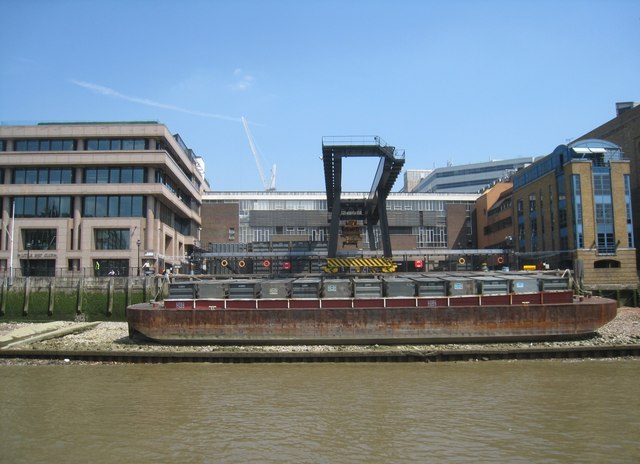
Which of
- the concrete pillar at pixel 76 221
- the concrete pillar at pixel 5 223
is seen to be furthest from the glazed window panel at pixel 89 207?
the concrete pillar at pixel 5 223

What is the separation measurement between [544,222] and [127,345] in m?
48.3

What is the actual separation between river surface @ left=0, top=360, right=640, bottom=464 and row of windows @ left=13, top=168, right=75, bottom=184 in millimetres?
39609

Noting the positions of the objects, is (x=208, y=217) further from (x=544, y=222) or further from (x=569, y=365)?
(x=569, y=365)

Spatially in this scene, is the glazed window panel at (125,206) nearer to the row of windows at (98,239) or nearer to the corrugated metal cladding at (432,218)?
the row of windows at (98,239)

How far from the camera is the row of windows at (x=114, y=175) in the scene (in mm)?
58188

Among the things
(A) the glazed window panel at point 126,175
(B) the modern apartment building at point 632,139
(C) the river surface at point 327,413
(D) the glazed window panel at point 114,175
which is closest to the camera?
(C) the river surface at point 327,413

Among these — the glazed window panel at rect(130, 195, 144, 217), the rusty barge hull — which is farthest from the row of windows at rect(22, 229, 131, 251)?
the rusty barge hull

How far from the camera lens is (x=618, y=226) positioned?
52.6 metres

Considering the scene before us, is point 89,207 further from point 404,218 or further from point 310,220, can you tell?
point 404,218

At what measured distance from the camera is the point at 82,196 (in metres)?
58.2

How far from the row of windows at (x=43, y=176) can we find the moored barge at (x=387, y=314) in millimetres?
34858

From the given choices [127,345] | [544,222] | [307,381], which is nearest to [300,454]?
[307,381]

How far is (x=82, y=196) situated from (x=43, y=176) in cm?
528

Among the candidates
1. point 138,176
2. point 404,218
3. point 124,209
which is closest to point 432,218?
point 404,218
